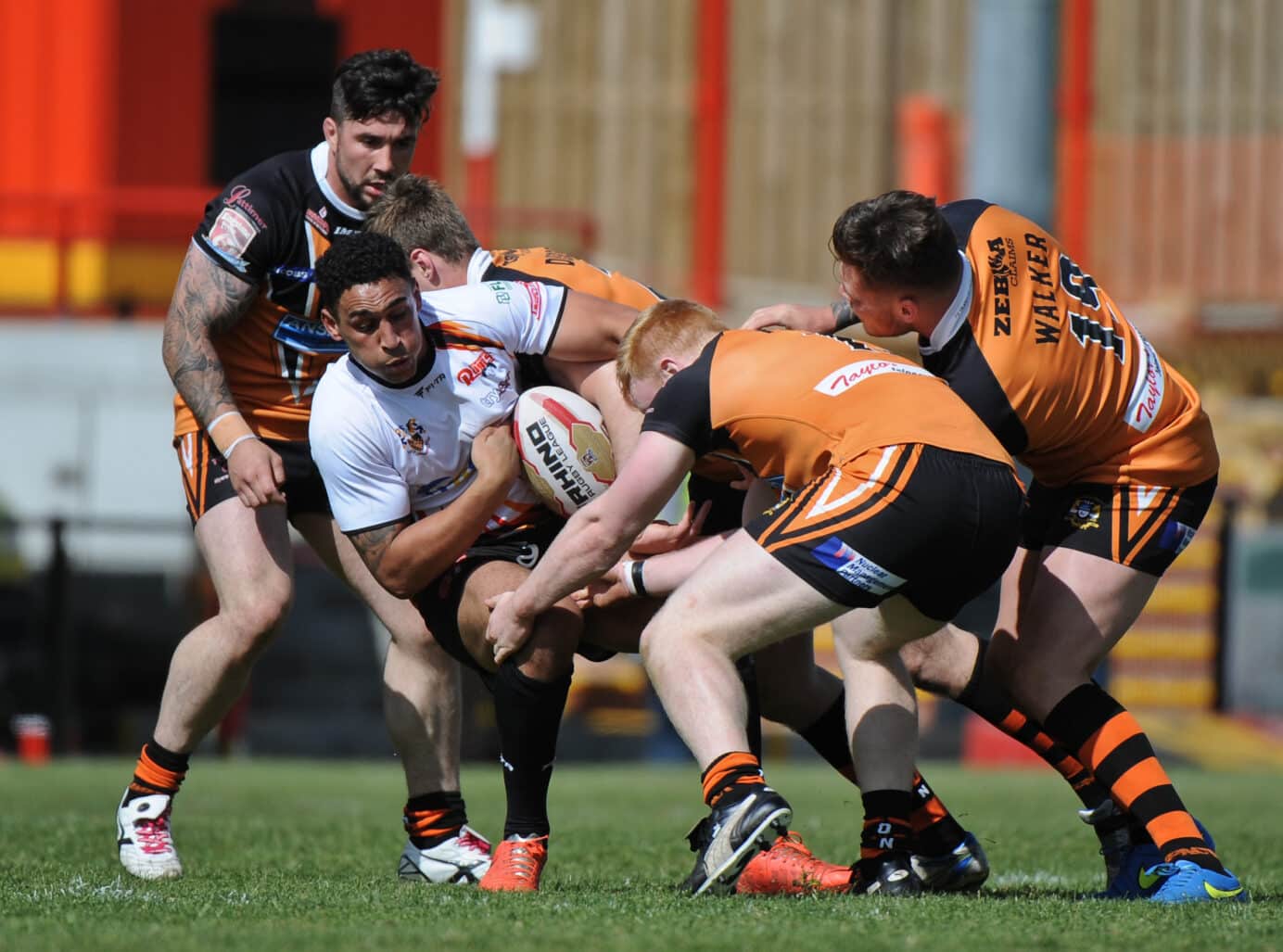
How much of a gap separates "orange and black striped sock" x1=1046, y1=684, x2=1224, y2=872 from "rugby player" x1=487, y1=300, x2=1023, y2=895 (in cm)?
57

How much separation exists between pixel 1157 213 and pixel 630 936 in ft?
52.9

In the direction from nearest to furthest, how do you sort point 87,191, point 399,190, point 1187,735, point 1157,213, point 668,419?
1. point 668,419
2. point 399,190
3. point 1187,735
4. point 87,191
5. point 1157,213

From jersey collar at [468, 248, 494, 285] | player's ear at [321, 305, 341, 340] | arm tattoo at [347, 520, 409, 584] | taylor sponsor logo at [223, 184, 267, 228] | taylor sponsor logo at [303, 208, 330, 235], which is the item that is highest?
taylor sponsor logo at [223, 184, 267, 228]

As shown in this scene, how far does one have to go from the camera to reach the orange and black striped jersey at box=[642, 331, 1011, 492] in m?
4.68

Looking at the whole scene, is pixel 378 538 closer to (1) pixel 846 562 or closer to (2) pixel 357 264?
(2) pixel 357 264

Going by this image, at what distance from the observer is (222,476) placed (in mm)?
5793

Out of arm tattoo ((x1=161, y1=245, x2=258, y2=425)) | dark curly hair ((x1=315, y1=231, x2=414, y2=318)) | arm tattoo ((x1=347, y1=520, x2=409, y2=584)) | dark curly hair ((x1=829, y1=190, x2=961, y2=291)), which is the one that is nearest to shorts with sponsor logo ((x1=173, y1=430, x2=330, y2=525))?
arm tattoo ((x1=161, y1=245, x2=258, y2=425))

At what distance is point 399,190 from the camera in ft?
18.4

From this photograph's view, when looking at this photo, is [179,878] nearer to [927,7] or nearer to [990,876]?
[990,876]

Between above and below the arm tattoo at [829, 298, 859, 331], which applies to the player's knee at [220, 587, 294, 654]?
below

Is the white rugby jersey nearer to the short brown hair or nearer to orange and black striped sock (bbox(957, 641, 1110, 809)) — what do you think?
the short brown hair

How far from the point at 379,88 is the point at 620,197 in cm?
1655

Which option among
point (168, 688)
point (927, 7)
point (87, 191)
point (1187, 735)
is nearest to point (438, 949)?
point (168, 688)

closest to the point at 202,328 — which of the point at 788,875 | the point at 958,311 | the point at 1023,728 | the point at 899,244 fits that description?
the point at 899,244
